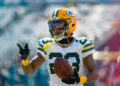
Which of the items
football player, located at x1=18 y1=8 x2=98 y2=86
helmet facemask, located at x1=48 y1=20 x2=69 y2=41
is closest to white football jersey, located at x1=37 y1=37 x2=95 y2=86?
football player, located at x1=18 y1=8 x2=98 y2=86

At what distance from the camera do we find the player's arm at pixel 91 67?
3354 millimetres

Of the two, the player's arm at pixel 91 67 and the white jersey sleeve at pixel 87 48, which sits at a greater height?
the white jersey sleeve at pixel 87 48

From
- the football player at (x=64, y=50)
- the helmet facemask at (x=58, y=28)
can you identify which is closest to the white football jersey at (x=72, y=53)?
the football player at (x=64, y=50)

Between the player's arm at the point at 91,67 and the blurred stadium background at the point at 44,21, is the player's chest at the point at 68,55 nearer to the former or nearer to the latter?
the player's arm at the point at 91,67

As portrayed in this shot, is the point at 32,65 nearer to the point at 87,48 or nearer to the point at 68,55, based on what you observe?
the point at 68,55

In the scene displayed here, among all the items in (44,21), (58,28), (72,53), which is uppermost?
(58,28)

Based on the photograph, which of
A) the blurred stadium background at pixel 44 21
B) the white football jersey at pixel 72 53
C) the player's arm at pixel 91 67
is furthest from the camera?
the blurred stadium background at pixel 44 21

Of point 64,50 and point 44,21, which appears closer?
point 64,50

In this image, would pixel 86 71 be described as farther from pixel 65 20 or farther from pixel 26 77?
pixel 26 77

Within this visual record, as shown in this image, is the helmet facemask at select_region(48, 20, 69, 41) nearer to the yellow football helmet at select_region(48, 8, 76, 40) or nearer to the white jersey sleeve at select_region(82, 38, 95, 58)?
the yellow football helmet at select_region(48, 8, 76, 40)

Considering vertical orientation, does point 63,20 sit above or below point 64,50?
above

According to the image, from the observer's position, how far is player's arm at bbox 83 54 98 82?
3354 millimetres

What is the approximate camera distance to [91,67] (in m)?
3.42

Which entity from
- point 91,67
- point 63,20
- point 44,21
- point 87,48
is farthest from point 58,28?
point 44,21
